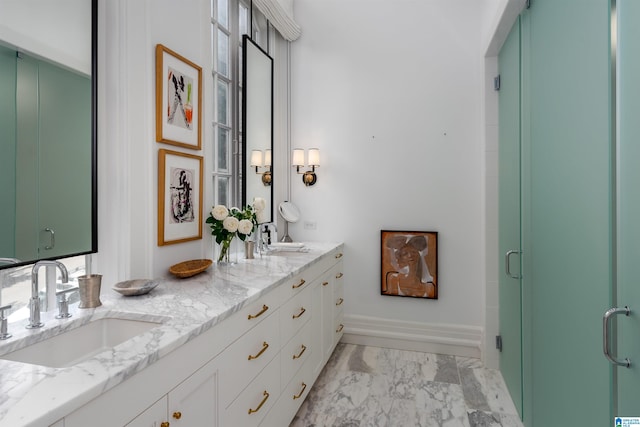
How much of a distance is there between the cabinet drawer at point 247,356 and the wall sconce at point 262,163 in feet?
4.60

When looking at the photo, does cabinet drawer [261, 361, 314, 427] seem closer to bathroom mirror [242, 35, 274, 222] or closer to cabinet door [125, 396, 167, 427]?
cabinet door [125, 396, 167, 427]

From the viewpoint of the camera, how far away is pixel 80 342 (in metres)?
1.23

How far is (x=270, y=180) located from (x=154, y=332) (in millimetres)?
2030

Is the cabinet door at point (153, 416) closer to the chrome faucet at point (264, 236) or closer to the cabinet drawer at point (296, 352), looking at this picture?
the cabinet drawer at point (296, 352)

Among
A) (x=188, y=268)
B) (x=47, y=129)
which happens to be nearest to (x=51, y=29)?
(x=47, y=129)

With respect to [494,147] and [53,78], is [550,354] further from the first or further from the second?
[53,78]

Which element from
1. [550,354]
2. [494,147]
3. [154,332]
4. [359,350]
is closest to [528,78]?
[494,147]

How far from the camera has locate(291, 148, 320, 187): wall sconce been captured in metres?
3.19

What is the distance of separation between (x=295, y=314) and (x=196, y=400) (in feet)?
3.02

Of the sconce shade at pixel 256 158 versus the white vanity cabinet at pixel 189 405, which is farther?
the sconce shade at pixel 256 158

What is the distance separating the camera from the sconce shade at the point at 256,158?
2.74 meters

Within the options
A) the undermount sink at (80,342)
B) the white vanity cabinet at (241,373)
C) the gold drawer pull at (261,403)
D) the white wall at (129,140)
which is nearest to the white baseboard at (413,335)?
the white vanity cabinet at (241,373)

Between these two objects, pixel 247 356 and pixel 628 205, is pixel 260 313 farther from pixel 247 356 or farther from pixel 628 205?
pixel 628 205

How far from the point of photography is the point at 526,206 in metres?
1.85
